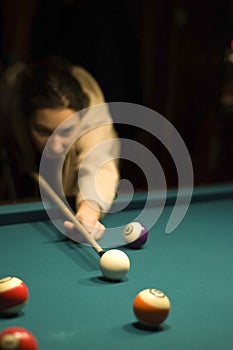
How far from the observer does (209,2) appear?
4.73 m

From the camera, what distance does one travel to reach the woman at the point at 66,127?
2340mm

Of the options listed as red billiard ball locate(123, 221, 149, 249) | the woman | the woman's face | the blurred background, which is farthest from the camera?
the blurred background

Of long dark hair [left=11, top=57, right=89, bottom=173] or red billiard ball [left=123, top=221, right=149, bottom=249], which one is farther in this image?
long dark hair [left=11, top=57, right=89, bottom=173]

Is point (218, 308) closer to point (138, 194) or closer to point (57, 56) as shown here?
point (138, 194)

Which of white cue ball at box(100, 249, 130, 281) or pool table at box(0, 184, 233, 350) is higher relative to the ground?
white cue ball at box(100, 249, 130, 281)

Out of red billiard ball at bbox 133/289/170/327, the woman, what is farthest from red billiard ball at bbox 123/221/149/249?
red billiard ball at bbox 133/289/170/327

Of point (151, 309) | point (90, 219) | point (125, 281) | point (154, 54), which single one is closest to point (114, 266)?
point (125, 281)

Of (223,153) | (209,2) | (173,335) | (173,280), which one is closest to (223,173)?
(223,153)

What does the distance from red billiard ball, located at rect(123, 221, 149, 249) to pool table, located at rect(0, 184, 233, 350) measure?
0.02 meters

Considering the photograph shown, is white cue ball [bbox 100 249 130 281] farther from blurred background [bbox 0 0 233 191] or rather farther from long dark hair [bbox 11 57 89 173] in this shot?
blurred background [bbox 0 0 233 191]

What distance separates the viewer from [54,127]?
8.41ft

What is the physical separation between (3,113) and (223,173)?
104 inches

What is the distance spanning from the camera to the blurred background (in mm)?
4012

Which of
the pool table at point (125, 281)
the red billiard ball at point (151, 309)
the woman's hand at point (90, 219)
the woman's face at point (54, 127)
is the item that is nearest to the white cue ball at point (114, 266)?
the pool table at point (125, 281)
